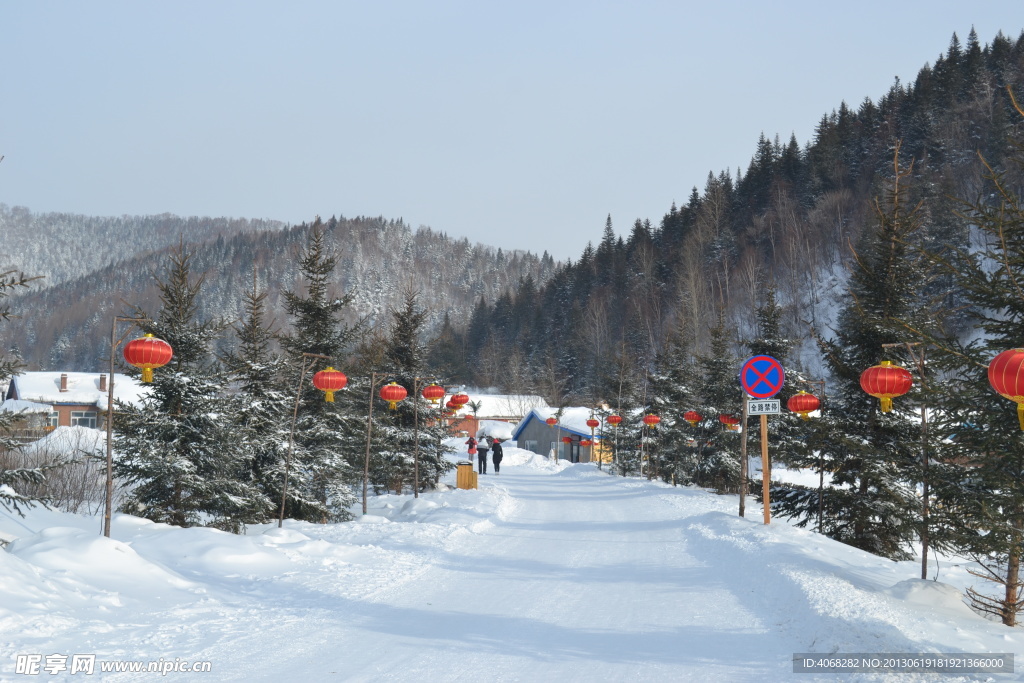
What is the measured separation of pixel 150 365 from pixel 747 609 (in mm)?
8116

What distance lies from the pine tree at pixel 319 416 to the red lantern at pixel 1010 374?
13359 millimetres

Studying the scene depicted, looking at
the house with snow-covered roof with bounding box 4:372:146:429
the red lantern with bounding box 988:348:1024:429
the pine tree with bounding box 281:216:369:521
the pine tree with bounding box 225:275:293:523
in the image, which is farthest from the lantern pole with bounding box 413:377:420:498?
the house with snow-covered roof with bounding box 4:372:146:429

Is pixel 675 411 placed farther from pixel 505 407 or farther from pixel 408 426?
pixel 505 407

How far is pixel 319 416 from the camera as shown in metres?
17.7

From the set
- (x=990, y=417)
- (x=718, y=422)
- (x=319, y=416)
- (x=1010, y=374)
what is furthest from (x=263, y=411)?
(x=718, y=422)

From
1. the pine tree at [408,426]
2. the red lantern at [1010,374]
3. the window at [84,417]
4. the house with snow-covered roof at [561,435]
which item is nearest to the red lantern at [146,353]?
the red lantern at [1010,374]

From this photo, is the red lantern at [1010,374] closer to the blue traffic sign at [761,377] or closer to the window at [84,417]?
the blue traffic sign at [761,377]

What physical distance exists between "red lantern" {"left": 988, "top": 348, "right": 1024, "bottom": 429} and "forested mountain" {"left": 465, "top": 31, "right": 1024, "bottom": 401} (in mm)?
51590

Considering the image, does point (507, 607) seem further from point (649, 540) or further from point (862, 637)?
point (649, 540)

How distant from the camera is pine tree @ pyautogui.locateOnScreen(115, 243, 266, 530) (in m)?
12.0

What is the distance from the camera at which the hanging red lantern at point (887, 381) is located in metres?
9.39

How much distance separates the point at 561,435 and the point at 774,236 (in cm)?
4138

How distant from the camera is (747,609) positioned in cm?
719

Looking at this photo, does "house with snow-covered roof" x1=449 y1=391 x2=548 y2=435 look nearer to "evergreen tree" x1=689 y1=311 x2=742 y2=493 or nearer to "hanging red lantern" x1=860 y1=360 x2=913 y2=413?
"evergreen tree" x1=689 y1=311 x2=742 y2=493
